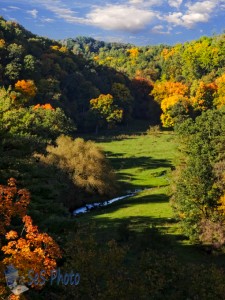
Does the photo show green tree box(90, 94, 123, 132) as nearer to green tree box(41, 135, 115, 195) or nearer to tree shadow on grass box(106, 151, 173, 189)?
tree shadow on grass box(106, 151, 173, 189)

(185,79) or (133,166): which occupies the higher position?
(185,79)

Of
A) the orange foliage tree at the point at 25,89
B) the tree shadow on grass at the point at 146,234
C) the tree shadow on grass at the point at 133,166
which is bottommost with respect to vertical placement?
the tree shadow on grass at the point at 146,234

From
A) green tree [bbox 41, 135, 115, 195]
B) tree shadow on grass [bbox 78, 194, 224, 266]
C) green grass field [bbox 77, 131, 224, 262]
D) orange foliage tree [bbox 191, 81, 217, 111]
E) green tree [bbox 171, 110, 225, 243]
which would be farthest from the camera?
orange foliage tree [bbox 191, 81, 217, 111]

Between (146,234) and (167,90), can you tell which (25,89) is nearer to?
(167,90)

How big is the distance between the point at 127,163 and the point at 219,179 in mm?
41567

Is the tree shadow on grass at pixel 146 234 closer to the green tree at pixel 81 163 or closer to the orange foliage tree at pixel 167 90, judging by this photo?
the green tree at pixel 81 163

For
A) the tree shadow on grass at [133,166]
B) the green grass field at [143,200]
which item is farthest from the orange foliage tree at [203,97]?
the tree shadow on grass at [133,166]

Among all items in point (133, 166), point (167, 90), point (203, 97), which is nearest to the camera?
point (133, 166)

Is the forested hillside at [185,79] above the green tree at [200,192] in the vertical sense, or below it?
above

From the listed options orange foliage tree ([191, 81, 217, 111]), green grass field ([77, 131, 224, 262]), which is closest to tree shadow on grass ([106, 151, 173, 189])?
green grass field ([77, 131, 224, 262])

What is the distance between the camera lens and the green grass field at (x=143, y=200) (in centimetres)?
4356

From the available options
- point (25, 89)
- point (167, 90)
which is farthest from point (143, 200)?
point (167, 90)

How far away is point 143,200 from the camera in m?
61.9

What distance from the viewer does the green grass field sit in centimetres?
4356
